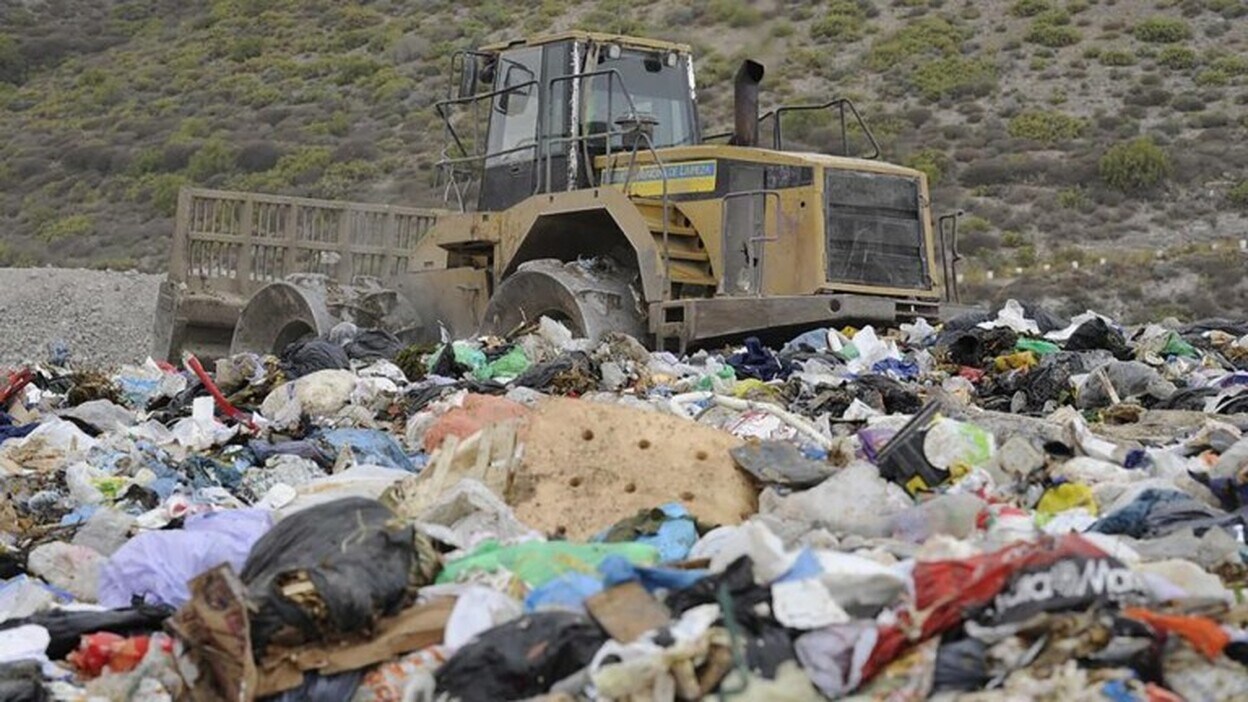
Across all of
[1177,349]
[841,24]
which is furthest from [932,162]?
[1177,349]

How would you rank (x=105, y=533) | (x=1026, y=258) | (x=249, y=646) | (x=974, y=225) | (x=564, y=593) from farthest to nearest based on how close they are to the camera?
(x=974, y=225)
(x=1026, y=258)
(x=105, y=533)
(x=564, y=593)
(x=249, y=646)

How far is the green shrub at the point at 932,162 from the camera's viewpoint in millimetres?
30672

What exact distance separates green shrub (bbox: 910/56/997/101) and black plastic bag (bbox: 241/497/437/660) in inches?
1164

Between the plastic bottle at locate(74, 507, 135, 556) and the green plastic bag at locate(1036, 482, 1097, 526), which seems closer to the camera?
the green plastic bag at locate(1036, 482, 1097, 526)

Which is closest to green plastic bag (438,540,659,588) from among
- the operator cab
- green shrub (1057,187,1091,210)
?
the operator cab

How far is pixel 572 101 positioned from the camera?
12961mm

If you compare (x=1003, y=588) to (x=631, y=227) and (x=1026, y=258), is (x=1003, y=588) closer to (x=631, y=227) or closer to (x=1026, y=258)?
Answer: (x=631, y=227)

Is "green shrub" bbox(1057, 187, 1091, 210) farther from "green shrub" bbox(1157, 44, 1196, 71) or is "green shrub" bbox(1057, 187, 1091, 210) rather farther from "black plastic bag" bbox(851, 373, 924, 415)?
"black plastic bag" bbox(851, 373, 924, 415)

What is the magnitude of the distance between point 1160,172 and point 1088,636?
2639cm

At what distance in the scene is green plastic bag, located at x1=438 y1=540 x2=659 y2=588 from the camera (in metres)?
5.30

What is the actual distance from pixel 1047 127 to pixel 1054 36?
3.88 m

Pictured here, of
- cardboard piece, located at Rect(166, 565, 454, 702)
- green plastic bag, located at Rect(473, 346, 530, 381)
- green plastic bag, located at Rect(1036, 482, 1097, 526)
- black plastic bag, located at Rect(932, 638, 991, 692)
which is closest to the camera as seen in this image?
black plastic bag, located at Rect(932, 638, 991, 692)

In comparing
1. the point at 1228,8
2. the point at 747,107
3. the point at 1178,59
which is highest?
the point at 1228,8

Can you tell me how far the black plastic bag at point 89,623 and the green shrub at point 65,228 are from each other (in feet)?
99.3
